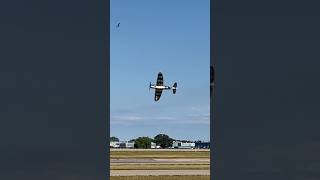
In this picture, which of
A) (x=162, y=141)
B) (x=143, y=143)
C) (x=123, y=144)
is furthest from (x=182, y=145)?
(x=143, y=143)

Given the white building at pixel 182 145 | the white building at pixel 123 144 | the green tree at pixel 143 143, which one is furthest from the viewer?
the white building at pixel 182 145

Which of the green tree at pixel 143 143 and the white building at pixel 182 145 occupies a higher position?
the green tree at pixel 143 143

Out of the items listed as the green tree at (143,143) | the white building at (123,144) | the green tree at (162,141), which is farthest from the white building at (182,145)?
the green tree at (143,143)

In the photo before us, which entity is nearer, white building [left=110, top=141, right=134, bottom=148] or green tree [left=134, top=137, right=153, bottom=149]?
green tree [left=134, top=137, right=153, bottom=149]

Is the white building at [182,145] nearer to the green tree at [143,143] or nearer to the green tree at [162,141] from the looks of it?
the green tree at [162,141]

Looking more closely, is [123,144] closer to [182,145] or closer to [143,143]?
[143,143]

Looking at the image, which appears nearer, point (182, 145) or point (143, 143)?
point (143, 143)

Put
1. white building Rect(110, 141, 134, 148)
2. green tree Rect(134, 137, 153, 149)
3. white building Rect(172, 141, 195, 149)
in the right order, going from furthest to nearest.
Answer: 1. white building Rect(172, 141, 195, 149)
2. white building Rect(110, 141, 134, 148)
3. green tree Rect(134, 137, 153, 149)

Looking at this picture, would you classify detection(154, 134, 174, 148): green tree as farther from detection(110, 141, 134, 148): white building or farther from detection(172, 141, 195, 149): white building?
detection(110, 141, 134, 148): white building

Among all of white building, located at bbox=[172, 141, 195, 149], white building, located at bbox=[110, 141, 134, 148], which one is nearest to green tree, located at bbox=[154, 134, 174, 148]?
white building, located at bbox=[172, 141, 195, 149]

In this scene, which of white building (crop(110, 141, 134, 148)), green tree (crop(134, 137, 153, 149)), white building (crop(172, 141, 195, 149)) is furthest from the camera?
white building (crop(172, 141, 195, 149))

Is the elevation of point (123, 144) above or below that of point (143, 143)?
below
